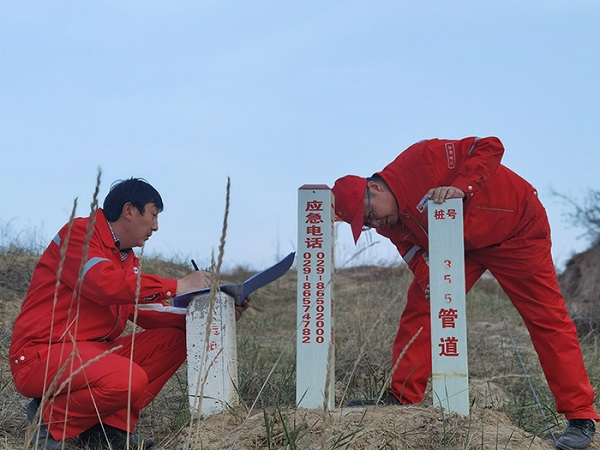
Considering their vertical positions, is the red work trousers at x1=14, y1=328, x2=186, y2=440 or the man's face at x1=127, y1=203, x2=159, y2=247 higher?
the man's face at x1=127, y1=203, x2=159, y2=247

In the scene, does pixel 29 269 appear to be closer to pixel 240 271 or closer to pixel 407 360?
pixel 407 360

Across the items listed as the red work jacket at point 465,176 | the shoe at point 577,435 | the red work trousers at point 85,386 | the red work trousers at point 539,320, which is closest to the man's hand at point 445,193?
the red work jacket at point 465,176

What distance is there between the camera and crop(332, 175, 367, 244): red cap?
4.24 m

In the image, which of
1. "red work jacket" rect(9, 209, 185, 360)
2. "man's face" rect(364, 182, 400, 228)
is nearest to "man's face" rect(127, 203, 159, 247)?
"red work jacket" rect(9, 209, 185, 360)

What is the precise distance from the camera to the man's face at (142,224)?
397cm

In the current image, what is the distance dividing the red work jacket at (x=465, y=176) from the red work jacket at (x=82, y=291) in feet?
4.49

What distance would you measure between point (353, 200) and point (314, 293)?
0.57 m

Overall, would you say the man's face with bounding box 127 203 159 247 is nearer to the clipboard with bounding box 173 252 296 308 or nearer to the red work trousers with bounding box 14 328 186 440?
the clipboard with bounding box 173 252 296 308

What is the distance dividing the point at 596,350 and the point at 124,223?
6021 mm

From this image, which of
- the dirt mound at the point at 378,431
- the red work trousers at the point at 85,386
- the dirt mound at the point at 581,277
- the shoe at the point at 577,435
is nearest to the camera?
the dirt mound at the point at 378,431

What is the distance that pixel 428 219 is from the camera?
4.00 metres

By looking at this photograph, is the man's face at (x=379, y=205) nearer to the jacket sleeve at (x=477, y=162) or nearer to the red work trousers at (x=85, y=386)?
the jacket sleeve at (x=477, y=162)

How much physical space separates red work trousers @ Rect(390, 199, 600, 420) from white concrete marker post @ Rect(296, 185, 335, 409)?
1.80 ft

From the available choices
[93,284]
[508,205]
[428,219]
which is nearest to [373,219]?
[428,219]
